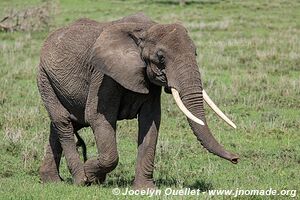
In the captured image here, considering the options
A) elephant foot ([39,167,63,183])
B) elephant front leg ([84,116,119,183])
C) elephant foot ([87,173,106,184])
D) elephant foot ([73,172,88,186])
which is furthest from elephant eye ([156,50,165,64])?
elephant foot ([39,167,63,183])

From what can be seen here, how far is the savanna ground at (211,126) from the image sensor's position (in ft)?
28.3

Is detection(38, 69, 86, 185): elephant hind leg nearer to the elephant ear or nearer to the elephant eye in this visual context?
the elephant ear

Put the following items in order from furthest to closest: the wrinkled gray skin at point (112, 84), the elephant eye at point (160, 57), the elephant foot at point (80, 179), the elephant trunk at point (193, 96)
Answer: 1. the elephant foot at point (80, 179)
2. the elephant eye at point (160, 57)
3. the wrinkled gray skin at point (112, 84)
4. the elephant trunk at point (193, 96)

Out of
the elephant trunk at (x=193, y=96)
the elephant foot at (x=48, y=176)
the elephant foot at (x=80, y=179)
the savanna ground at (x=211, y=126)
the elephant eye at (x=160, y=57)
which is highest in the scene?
the elephant eye at (x=160, y=57)

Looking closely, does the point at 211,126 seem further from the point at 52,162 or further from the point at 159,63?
the point at 159,63

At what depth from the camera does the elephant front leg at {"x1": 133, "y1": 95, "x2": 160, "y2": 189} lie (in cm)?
784

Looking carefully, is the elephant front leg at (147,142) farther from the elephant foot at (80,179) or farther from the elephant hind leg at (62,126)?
the elephant hind leg at (62,126)

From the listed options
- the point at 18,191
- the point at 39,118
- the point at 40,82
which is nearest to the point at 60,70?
the point at 40,82

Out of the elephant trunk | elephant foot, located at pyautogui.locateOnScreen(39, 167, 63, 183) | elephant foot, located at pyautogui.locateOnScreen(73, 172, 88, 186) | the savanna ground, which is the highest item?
the elephant trunk

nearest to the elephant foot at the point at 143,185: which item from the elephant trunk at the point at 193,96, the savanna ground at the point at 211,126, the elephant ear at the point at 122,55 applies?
the savanna ground at the point at 211,126

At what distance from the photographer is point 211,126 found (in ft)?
40.4

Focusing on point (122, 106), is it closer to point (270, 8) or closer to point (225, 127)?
point (225, 127)

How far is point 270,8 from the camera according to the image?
4291 cm

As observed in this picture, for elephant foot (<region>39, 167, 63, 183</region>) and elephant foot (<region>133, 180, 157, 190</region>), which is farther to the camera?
elephant foot (<region>39, 167, 63, 183</region>)
